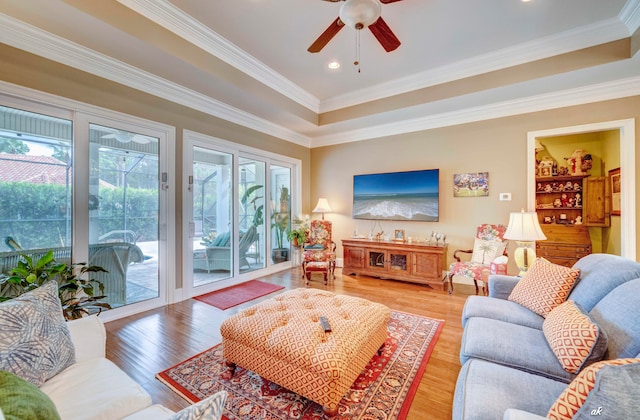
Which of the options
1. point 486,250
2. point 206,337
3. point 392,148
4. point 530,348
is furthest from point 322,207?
point 530,348

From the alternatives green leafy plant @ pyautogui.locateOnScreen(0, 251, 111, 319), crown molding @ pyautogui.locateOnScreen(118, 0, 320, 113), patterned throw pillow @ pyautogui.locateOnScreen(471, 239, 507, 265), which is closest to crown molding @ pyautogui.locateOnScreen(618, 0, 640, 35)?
patterned throw pillow @ pyautogui.locateOnScreen(471, 239, 507, 265)

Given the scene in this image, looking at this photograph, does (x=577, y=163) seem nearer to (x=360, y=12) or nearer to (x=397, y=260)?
(x=397, y=260)

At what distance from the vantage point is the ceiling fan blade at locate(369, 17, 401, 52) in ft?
7.29

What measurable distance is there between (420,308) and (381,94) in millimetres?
3242

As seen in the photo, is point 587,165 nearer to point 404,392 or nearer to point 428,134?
point 428,134

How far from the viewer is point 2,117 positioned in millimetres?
2451

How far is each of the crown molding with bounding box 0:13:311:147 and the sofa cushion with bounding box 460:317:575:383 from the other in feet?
13.5

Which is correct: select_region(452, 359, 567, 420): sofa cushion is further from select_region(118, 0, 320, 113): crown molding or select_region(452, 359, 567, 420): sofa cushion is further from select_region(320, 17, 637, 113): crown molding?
select_region(118, 0, 320, 113): crown molding

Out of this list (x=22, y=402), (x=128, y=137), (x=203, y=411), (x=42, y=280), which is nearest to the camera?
(x=203, y=411)

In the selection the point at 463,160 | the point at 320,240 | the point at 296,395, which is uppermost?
the point at 463,160

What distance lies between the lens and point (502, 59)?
133 inches

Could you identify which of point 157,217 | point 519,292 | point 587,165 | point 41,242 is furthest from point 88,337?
point 587,165

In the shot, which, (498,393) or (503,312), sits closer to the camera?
(498,393)

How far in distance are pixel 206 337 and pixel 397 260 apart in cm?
320
